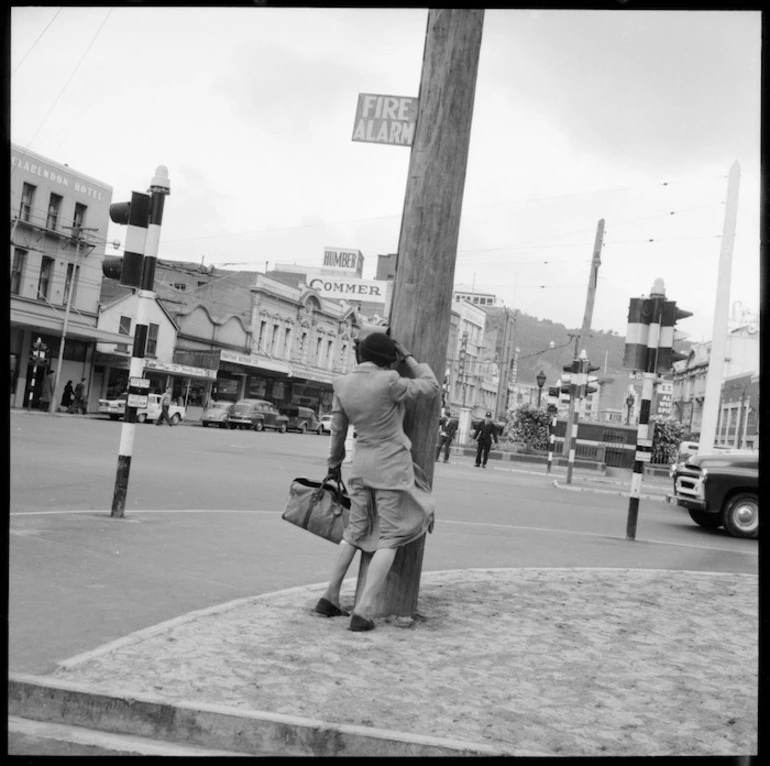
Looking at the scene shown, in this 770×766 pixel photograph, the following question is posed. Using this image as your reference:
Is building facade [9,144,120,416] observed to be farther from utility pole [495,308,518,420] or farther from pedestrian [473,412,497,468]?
utility pole [495,308,518,420]

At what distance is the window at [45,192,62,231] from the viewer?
134ft

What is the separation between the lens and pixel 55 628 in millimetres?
4914

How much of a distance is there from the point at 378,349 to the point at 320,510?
41.3 inches

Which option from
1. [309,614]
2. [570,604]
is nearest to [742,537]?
[570,604]

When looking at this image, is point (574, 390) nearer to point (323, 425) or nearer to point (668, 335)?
point (668, 335)

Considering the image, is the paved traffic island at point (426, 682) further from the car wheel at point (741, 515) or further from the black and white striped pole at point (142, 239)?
the car wheel at point (741, 515)

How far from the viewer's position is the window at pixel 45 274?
40.8 metres

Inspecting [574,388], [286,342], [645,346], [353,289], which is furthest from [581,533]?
[353,289]

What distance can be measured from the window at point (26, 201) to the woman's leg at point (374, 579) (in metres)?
37.9

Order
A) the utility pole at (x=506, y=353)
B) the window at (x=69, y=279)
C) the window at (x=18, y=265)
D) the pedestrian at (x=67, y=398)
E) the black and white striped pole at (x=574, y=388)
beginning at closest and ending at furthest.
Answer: the black and white striped pole at (x=574, y=388) < the window at (x=18, y=265) < the pedestrian at (x=67, y=398) < the window at (x=69, y=279) < the utility pole at (x=506, y=353)

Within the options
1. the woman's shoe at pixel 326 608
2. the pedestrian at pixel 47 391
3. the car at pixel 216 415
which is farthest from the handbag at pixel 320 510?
the car at pixel 216 415

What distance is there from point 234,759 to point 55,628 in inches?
72.4

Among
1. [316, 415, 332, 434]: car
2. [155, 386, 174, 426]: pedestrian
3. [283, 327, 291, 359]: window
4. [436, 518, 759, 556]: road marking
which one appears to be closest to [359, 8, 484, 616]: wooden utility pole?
[436, 518, 759, 556]: road marking

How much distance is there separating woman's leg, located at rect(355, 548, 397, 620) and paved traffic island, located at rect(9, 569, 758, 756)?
155mm
